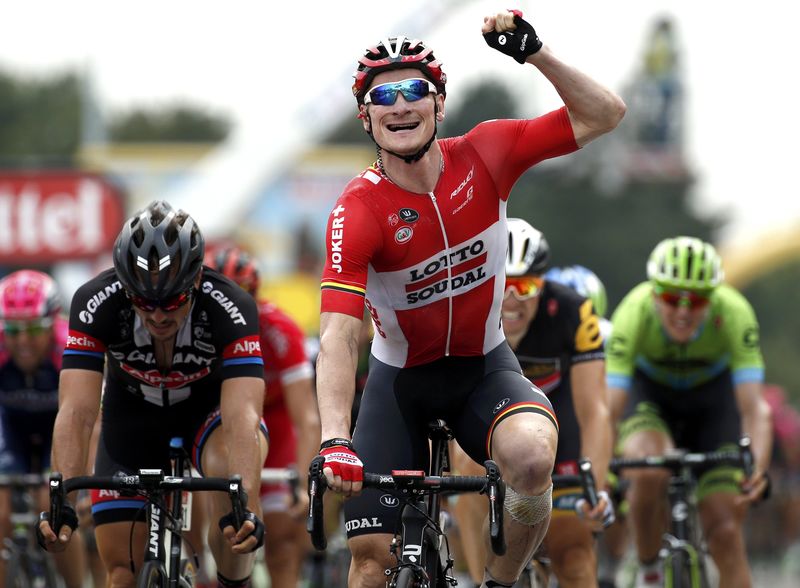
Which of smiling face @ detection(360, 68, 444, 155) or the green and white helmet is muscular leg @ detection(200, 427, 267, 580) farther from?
the green and white helmet

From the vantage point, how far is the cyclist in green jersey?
10.0 m

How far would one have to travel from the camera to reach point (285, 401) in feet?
34.7

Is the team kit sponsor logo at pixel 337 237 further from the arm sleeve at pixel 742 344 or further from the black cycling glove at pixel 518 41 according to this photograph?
the arm sleeve at pixel 742 344

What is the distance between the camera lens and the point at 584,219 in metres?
78.7

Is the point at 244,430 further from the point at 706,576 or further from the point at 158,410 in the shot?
the point at 706,576

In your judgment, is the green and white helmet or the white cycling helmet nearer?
the white cycling helmet

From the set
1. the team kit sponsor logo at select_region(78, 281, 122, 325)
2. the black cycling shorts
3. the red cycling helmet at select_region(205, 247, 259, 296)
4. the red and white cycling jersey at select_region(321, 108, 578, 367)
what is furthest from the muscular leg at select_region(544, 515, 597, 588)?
the team kit sponsor logo at select_region(78, 281, 122, 325)

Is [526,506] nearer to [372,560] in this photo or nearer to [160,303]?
[372,560]

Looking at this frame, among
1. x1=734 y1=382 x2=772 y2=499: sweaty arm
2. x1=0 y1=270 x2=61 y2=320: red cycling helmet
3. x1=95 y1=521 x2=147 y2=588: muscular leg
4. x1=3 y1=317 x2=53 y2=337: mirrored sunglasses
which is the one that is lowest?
x1=95 y1=521 x2=147 y2=588: muscular leg

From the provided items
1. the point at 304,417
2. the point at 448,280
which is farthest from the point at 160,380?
the point at 304,417

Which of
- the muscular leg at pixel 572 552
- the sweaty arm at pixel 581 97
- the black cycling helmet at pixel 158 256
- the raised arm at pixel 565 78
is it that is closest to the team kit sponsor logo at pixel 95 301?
the black cycling helmet at pixel 158 256

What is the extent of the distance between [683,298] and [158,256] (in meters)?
4.26

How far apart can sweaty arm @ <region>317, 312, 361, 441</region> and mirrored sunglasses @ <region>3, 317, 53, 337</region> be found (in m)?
4.84

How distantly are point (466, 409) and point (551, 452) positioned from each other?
0.61 metres
